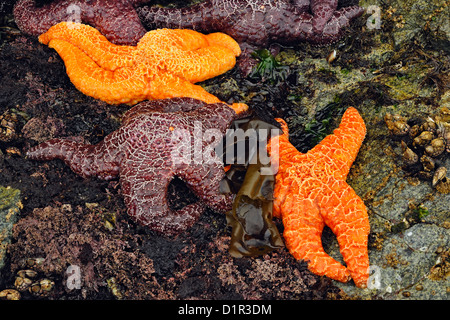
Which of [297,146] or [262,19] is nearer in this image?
[297,146]

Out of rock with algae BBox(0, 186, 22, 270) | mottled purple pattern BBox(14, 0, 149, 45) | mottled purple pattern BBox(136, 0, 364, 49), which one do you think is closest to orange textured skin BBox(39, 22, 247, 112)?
mottled purple pattern BBox(14, 0, 149, 45)

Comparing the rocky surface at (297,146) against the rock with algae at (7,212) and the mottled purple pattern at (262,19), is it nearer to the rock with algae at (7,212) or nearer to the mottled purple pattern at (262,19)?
the rock with algae at (7,212)

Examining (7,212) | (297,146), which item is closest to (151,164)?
(7,212)

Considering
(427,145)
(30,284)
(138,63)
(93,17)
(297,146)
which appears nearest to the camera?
(30,284)

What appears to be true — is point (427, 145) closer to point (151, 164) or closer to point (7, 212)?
point (151, 164)

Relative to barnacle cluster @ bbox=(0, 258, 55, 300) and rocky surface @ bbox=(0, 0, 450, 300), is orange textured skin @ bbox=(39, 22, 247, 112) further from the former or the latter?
barnacle cluster @ bbox=(0, 258, 55, 300)

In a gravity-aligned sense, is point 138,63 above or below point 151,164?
above

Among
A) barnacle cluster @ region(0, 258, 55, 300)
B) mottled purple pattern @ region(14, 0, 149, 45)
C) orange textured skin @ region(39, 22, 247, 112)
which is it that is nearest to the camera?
barnacle cluster @ region(0, 258, 55, 300)

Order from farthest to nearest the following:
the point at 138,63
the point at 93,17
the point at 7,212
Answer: the point at 93,17, the point at 138,63, the point at 7,212
